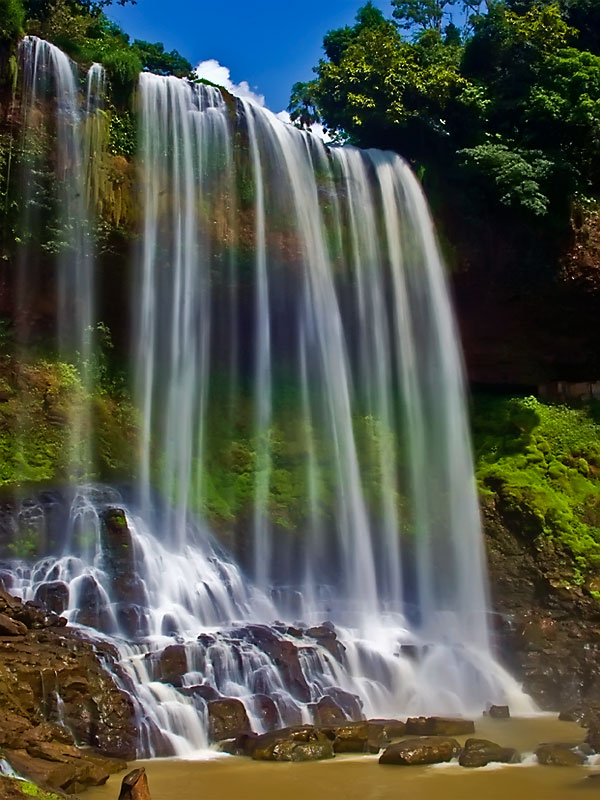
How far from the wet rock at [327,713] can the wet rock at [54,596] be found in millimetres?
4165

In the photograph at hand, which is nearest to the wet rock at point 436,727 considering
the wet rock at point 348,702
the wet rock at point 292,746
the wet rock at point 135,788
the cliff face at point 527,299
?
the wet rock at point 348,702

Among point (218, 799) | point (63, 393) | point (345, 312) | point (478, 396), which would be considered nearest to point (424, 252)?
point (345, 312)

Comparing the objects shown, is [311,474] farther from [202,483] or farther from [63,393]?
[63,393]

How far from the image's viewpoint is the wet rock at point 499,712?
40.6 ft

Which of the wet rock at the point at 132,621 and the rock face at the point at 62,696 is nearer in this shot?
the rock face at the point at 62,696

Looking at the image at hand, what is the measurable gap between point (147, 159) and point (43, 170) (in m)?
2.25

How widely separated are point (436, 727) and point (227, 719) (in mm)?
2597

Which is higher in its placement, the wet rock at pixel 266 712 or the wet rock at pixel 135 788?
the wet rock at pixel 135 788

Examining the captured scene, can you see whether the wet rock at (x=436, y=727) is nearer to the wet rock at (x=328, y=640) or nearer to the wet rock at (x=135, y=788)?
the wet rock at (x=328, y=640)

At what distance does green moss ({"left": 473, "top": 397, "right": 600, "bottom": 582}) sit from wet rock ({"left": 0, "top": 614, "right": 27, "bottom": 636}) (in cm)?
1021

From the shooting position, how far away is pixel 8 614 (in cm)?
1080

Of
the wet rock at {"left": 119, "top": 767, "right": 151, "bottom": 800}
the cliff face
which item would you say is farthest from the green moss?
the wet rock at {"left": 119, "top": 767, "right": 151, "bottom": 800}

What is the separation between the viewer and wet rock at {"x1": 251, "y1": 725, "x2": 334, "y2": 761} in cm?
923

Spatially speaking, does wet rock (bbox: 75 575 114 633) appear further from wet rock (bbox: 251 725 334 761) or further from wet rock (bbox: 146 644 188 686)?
wet rock (bbox: 251 725 334 761)
